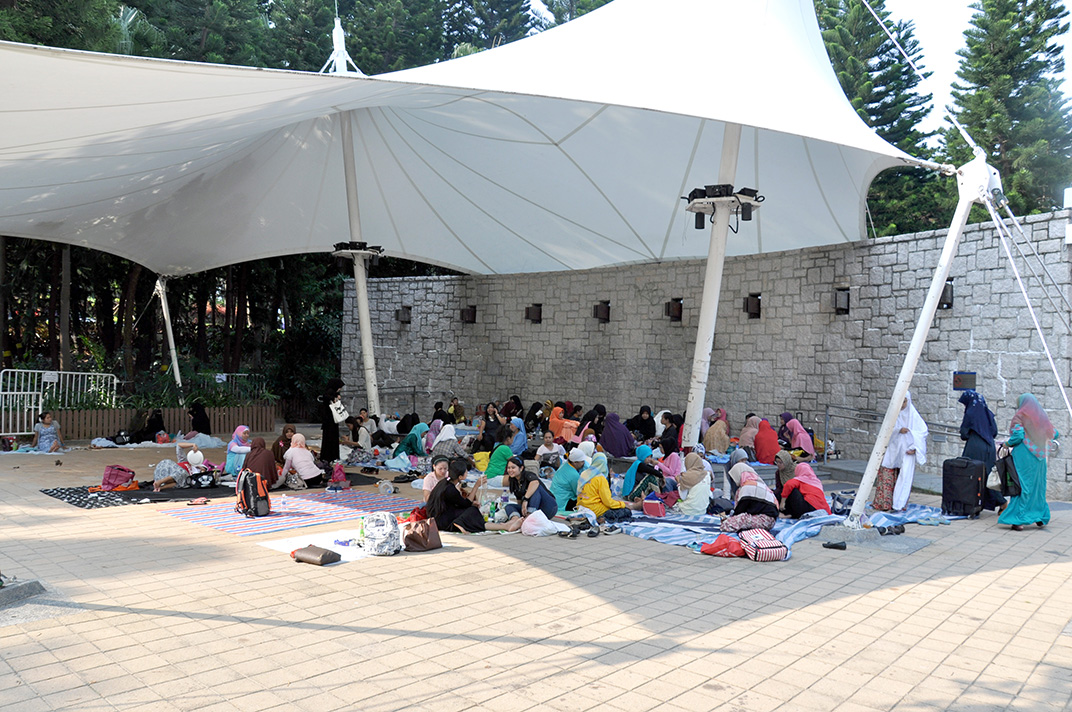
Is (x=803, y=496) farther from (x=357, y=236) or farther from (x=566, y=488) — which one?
(x=357, y=236)

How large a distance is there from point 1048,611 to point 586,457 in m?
4.36

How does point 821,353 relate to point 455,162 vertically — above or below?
below

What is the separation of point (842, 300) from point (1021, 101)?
14000 mm

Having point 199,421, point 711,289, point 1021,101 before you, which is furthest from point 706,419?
point 1021,101

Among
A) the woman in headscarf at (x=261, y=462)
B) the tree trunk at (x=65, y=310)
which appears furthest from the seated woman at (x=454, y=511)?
the tree trunk at (x=65, y=310)

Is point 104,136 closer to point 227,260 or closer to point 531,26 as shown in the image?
point 227,260

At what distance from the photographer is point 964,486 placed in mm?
7910

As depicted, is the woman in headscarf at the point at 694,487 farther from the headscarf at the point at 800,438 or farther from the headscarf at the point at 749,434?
the headscarf at the point at 749,434

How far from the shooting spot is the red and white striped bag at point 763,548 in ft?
A: 20.0

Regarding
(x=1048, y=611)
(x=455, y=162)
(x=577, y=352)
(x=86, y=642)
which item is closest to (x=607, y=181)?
(x=455, y=162)

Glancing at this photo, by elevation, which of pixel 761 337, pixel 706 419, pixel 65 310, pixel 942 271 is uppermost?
pixel 65 310

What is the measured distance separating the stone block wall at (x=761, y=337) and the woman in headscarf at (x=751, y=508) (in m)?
3.86

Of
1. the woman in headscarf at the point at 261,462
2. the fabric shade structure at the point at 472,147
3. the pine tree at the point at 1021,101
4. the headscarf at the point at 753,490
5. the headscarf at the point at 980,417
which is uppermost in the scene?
the pine tree at the point at 1021,101

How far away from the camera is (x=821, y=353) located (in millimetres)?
11453
